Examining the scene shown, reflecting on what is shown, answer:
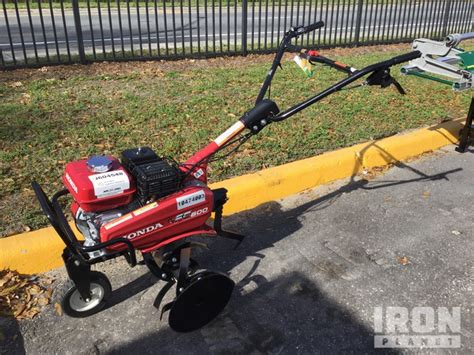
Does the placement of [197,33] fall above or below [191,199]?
below

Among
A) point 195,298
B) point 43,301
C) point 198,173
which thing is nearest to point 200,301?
point 195,298

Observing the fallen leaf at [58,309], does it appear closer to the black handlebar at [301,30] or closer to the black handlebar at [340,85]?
the black handlebar at [340,85]

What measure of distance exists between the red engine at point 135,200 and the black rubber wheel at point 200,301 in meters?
0.31

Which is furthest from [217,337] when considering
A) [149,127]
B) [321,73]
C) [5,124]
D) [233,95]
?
[321,73]

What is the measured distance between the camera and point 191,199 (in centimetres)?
281

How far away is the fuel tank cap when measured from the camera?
270cm

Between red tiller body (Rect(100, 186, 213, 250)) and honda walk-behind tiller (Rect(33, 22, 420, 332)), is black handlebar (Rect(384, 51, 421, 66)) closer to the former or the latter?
honda walk-behind tiller (Rect(33, 22, 420, 332))

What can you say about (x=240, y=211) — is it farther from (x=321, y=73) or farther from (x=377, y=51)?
(x=377, y=51)

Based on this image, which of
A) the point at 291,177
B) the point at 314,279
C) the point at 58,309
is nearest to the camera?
the point at 58,309

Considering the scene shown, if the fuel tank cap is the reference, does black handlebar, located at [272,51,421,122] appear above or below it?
above

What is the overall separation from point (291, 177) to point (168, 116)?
197cm

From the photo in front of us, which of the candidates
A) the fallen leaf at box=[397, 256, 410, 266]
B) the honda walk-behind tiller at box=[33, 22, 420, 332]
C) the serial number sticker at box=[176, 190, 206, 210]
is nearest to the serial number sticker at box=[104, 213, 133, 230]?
the honda walk-behind tiller at box=[33, 22, 420, 332]

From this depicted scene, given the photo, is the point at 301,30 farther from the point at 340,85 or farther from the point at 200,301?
the point at 200,301

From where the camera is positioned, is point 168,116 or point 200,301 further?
point 168,116
